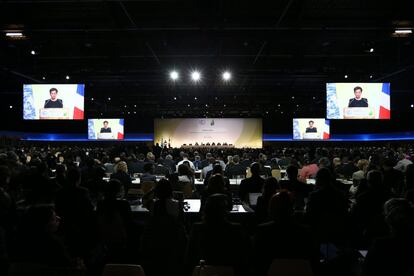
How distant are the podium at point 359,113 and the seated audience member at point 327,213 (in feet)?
27.6

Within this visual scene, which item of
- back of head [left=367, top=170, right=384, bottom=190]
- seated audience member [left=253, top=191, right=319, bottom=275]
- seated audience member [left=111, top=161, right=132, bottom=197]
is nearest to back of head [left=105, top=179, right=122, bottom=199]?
seated audience member [left=253, top=191, right=319, bottom=275]

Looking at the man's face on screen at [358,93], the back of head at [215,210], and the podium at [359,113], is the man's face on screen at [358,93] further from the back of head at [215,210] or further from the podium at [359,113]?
the back of head at [215,210]

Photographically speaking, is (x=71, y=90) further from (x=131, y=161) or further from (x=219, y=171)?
(x=219, y=171)

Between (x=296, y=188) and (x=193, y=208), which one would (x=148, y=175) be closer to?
(x=193, y=208)

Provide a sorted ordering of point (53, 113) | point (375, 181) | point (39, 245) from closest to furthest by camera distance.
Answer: point (39, 245) < point (375, 181) < point (53, 113)

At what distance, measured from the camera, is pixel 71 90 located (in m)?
13.7

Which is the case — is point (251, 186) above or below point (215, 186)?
below

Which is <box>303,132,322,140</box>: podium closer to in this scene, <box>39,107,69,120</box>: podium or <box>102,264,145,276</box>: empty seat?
<box>39,107,69,120</box>: podium

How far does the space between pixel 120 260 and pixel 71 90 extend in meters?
10.2

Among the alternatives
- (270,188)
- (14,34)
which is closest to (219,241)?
(270,188)

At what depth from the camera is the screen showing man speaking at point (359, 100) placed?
13.1m

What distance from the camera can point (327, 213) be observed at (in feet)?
16.9

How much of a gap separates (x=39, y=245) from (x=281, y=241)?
210cm

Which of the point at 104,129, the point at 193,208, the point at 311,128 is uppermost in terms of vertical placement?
the point at 311,128
